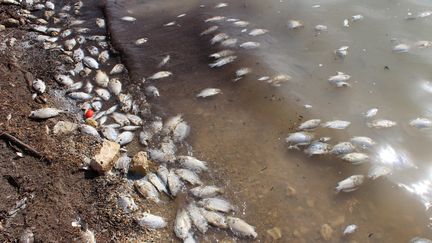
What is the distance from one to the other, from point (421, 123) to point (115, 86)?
13.4 ft

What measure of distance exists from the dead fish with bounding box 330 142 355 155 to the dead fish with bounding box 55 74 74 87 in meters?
3.87

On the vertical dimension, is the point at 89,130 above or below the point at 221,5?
below

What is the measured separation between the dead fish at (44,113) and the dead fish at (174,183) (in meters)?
1.91

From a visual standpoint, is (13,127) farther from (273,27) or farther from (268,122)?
(273,27)

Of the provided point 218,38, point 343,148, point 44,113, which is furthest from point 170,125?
point 343,148

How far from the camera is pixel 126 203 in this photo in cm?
462

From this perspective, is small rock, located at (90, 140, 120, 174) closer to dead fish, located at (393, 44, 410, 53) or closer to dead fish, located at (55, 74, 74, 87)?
dead fish, located at (55, 74, 74, 87)

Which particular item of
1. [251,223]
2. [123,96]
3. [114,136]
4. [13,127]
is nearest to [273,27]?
[123,96]

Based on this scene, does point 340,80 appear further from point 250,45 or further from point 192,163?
point 192,163

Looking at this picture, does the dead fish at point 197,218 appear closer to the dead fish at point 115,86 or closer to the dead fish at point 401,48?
the dead fish at point 115,86

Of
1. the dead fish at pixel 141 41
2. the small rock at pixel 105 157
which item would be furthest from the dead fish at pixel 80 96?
the dead fish at pixel 141 41

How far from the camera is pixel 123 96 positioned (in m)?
6.12

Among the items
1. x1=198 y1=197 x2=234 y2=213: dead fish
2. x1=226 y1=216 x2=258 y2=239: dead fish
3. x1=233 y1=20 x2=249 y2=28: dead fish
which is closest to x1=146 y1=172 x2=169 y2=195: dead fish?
x1=198 y1=197 x2=234 y2=213: dead fish

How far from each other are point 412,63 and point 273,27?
2.17 metres
